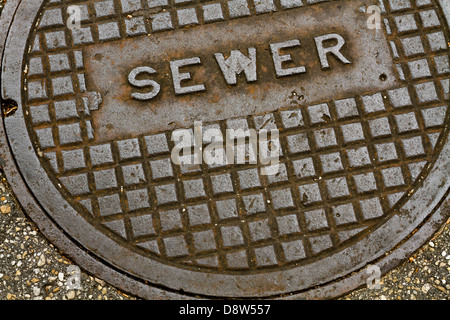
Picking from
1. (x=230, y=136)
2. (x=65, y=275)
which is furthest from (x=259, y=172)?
(x=65, y=275)

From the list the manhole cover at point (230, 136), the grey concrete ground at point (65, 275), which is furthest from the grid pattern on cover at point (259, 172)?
the grey concrete ground at point (65, 275)

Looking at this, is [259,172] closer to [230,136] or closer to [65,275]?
[230,136]

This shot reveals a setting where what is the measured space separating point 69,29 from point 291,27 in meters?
1.01

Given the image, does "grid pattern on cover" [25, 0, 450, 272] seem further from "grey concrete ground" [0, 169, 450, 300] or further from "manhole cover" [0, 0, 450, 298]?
"grey concrete ground" [0, 169, 450, 300]

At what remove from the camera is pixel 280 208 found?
1946mm

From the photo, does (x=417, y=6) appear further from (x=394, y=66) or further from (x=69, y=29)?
(x=69, y=29)

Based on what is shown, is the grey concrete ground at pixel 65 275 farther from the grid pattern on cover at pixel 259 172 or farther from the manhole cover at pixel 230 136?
the grid pattern on cover at pixel 259 172

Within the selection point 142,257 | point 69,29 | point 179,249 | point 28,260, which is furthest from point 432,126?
point 28,260

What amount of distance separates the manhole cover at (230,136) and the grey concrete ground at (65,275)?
7 centimetres

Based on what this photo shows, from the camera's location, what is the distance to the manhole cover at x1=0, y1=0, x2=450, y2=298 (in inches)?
76.2

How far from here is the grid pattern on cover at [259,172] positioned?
194 centimetres

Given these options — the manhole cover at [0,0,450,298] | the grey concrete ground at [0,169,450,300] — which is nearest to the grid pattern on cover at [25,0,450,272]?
the manhole cover at [0,0,450,298]

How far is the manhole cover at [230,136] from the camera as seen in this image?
194 cm

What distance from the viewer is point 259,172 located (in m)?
1.96
